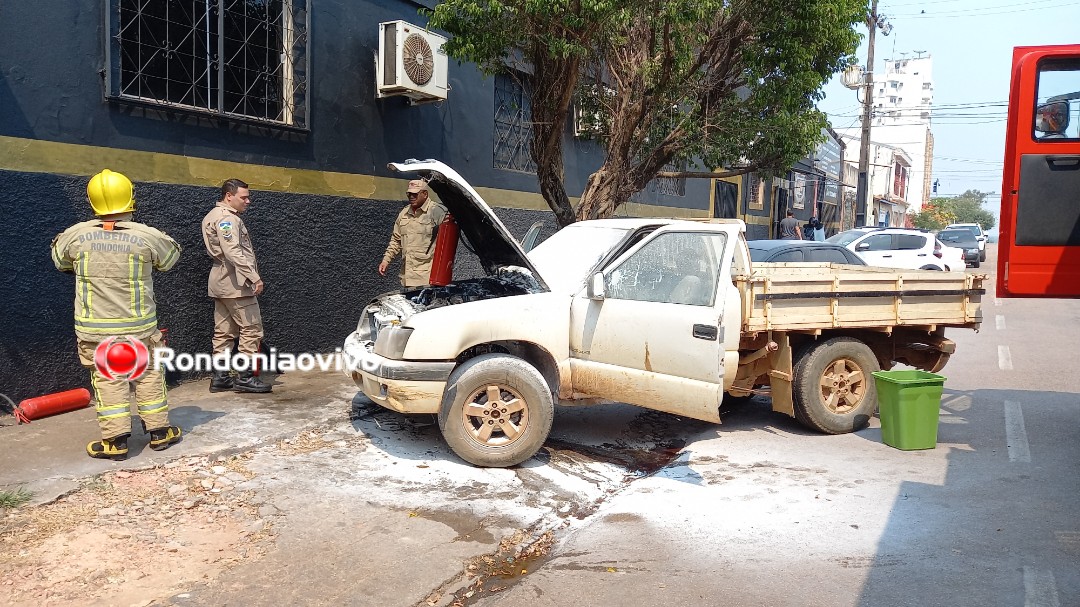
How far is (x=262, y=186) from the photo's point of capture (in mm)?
7895

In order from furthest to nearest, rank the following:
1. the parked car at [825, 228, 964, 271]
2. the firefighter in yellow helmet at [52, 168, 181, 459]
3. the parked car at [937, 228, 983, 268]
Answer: the parked car at [937, 228, 983, 268], the parked car at [825, 228, 964, 271], the firefighter in yellow helmet at [52, 168, 181, 459]

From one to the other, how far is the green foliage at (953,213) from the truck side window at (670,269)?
74.8 meters

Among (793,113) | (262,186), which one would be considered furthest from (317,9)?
(793,113)

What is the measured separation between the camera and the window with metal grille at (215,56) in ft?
22.2

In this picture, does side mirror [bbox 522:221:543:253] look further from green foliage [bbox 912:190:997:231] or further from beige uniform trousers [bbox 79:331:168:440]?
green foliage [bbox 912:190:997:231]

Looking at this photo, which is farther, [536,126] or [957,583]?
[536,126]

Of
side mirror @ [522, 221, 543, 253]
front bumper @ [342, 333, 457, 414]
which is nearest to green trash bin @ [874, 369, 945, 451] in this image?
side mirror @ [522, 221, 543, 253]

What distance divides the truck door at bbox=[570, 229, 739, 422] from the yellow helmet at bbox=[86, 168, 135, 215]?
3085 mm

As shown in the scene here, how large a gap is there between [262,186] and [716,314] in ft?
16.1

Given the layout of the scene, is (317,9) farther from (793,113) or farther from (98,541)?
(98,541)

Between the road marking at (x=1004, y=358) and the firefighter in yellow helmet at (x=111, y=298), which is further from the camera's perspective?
the road marking at (x=1004, y=358)

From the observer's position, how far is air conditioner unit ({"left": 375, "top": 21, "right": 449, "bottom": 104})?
880 cm

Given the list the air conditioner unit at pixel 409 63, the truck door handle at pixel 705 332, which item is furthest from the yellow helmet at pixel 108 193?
the air conditioner unit at pixel 409 63

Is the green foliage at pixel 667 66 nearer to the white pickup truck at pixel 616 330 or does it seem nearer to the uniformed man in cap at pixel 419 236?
the uniformed man in cap at pixel 419 236
